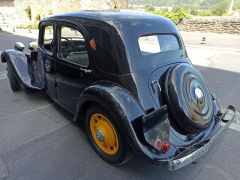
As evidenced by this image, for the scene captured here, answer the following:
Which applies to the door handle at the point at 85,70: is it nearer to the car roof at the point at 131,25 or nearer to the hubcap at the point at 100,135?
the car roof at the point at 131,25

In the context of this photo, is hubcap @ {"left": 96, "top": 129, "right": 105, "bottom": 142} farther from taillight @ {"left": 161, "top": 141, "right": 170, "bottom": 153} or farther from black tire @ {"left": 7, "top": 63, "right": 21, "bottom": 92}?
black tire @ {"left": 7, "top": 63, "right": 21, "bottom": 92}

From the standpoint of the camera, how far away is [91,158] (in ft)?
9.68

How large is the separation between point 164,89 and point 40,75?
246 centimetres

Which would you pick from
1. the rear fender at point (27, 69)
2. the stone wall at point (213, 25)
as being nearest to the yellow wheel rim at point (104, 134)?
the rear fender at point (27, 69)

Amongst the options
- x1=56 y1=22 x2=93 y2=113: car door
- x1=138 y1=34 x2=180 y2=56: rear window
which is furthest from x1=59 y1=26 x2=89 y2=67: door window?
x1=138 y1=34 x2=180 y2=56: rear window

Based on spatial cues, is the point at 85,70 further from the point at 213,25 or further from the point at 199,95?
the point at 213,25

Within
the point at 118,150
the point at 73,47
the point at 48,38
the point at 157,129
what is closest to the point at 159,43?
the point at 73,47

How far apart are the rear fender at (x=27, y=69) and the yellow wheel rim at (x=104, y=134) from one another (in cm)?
160

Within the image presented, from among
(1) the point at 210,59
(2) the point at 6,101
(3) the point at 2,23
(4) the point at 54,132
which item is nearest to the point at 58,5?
(3) the point at 2,23

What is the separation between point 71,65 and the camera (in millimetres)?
3225

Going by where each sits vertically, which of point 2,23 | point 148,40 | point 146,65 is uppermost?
point 148,40

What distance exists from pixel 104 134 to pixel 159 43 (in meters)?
1.39

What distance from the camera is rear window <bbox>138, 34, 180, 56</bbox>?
10.2 ft

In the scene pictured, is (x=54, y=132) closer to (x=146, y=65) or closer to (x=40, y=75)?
(x=40, y=75)
